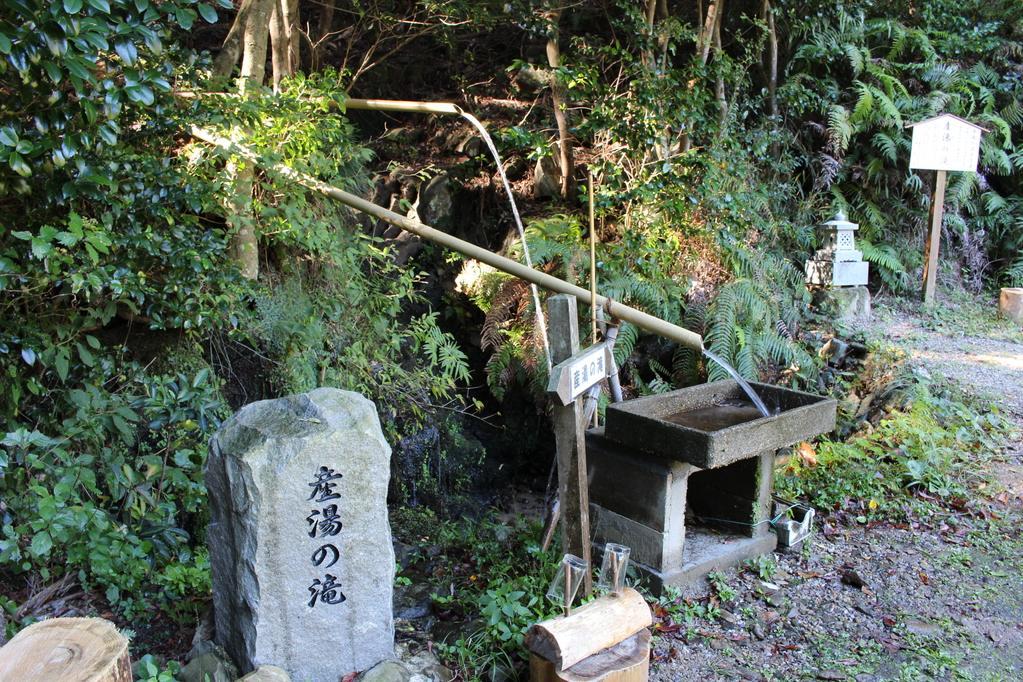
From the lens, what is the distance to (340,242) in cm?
600

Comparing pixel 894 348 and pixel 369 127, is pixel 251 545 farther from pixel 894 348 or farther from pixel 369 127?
pixel 369 127

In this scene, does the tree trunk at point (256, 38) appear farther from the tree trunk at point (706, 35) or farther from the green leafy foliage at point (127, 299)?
the tree trunk at point (706, 35)

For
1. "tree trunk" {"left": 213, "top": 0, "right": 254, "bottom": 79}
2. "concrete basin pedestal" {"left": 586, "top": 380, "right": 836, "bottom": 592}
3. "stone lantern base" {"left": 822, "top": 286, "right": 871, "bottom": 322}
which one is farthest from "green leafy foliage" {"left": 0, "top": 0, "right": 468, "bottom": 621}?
"stone lantern base" {"left": 822, "top": 286, "right": 871, "bottom": 322}

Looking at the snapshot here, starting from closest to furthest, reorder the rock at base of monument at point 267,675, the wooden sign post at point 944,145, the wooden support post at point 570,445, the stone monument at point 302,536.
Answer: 1. the rock at base of monument at point 267,675
2. the stone monument at point 302,536
3. the wooden support post at point 570,445
4. the wooden sign post at point 944,145

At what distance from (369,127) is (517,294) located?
389 centimetres

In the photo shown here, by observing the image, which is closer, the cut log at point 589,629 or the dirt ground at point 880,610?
the cut log at point 589,629

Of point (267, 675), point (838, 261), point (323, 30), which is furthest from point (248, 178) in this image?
point (838, 261)

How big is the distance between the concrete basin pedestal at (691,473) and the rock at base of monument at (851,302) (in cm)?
439

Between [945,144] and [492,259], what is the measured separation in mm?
7256

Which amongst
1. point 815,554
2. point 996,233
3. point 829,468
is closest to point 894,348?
point 829,468

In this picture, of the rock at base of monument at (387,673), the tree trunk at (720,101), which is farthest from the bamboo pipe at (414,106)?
the rock at base of monument at (387,673)

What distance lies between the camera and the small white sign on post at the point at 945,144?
9289 mm

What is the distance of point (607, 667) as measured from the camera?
295 centimetres

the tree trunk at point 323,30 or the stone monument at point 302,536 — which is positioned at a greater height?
the tree trunk at point 323,30
